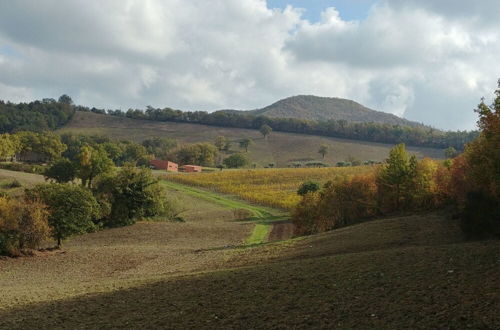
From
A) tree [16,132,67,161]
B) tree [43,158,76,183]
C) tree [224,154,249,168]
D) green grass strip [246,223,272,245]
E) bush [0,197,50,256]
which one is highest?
tree [16,132,67,161]

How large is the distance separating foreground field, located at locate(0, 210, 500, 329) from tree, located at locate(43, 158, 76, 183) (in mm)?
60535

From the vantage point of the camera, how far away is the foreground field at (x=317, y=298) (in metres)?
12.7

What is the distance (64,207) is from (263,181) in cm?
6580

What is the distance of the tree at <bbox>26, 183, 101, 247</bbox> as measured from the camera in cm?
4634

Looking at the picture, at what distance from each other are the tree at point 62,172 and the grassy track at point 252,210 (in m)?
23.3

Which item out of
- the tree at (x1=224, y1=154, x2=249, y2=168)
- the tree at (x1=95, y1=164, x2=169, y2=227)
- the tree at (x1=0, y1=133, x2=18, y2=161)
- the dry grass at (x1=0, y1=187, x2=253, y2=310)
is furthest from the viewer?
the tree at (x1=224, y1=154, x2=249, y2=168)

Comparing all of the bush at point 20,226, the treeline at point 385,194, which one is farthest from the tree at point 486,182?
the bush at point 20,226

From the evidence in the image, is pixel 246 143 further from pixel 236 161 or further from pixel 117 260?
pixel 117 260

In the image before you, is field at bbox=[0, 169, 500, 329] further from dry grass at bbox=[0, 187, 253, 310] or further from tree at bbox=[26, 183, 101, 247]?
tree at bbox=[26, 183, 101, 247]

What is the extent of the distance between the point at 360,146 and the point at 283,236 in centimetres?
13704

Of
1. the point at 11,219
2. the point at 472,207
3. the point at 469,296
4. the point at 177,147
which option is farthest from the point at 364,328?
the point at 177,147

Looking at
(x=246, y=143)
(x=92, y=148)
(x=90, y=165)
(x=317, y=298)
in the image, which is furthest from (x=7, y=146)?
(x=317, y=298)

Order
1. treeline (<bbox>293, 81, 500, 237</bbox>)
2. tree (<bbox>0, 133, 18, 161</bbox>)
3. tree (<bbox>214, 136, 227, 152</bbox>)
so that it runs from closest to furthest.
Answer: treeline (<bbox>293, 81, 500, 237</bbox>), tree (<bbox>0, 133, 18, 161</bbox>), tree (<bbox>214, 136, 227, 152</bbox>)

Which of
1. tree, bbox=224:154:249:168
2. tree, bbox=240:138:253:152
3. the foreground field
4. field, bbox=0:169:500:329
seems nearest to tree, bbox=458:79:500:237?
field, bbox=0:169:500:329
